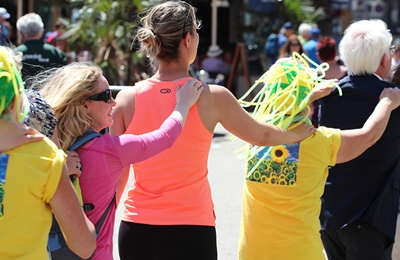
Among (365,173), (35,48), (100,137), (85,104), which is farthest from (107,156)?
(35,48)

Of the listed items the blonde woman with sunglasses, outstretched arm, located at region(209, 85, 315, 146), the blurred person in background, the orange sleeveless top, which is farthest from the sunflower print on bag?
the blurred person in background

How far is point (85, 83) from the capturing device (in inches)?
103

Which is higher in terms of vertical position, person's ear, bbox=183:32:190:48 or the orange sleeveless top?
person's ear, bbox=183:32:190:48

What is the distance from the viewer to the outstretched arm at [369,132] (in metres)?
3.21

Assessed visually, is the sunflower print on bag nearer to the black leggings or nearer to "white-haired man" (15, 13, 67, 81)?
the black leggings

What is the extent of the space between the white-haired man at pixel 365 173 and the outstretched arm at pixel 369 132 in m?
0.22

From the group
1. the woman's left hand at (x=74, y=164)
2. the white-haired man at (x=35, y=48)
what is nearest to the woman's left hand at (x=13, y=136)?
the woman's left hand at (x=74, y=164)

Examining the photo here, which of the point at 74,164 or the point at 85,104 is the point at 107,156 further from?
the point at 85,104

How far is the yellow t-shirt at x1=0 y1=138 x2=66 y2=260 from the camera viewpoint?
2152mm

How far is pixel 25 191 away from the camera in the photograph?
2156 millimetres

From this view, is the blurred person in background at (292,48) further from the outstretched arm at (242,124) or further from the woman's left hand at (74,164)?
the woman's left hand at (74,164)

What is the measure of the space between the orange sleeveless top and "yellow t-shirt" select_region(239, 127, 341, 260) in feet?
1.25

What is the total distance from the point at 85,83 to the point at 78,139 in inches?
8.9

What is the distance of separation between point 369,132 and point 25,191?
1.81 meters
